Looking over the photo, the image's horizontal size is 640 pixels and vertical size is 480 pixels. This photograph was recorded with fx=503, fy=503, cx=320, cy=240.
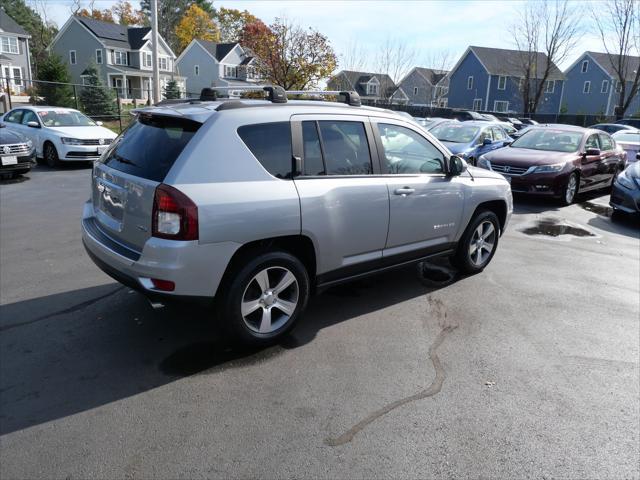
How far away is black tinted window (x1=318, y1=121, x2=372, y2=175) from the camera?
4238 mm

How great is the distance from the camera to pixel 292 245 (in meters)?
4.09

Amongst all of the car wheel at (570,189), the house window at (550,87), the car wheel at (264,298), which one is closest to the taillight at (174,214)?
the car wheel at (264,298)

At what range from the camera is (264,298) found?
392 centimetres

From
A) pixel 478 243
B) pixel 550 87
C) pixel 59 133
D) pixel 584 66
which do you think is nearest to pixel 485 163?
pixel 478 243

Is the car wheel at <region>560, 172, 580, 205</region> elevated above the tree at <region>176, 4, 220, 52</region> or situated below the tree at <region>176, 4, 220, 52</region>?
below

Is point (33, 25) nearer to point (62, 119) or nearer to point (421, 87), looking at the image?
point (421, 87)

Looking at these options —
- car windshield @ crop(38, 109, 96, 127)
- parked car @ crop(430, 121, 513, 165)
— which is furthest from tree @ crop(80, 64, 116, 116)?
parked car @ crop(430, 121, 513, 165)

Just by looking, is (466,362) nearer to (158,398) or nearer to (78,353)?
(158,398)

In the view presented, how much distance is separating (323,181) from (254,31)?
36946 mm

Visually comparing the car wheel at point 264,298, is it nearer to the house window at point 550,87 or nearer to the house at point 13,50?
the house at point 13,50

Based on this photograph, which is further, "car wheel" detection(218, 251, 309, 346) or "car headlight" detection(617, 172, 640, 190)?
"car headlight" detection(617, 172, 640, 190)

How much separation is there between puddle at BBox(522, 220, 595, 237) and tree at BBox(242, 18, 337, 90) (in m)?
25.0

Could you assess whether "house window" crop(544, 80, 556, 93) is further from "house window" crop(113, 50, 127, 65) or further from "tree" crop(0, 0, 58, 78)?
"tree" crop(0, 0, 58, 78)

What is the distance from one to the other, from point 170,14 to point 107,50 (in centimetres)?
3032
